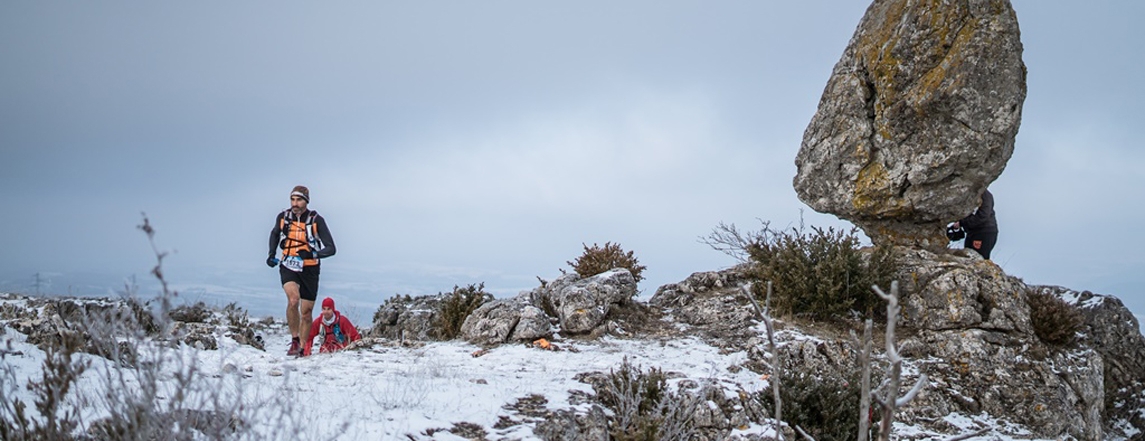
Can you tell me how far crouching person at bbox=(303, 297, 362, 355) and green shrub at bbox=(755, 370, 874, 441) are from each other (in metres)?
5.83

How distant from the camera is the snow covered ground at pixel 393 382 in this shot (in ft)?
15.8

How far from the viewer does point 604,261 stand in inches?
→ 511

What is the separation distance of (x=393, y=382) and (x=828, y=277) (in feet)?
22.4

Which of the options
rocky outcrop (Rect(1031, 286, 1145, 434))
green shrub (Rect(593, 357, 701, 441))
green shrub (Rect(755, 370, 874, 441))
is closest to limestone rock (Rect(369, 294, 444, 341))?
green shrub (Rect(593, 357, 701, 441))

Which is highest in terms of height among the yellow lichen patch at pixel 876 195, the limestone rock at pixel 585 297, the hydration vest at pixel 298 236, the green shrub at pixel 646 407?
the yellow lichen patch at pixel 876 195

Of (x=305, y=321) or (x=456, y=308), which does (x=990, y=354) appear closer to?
(x=456, y=308)

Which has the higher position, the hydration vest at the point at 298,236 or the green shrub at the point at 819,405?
the hydration vest at the point at 298,236

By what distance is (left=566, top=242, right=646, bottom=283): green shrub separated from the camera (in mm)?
12828

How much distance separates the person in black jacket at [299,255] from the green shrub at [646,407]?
462 centimetres

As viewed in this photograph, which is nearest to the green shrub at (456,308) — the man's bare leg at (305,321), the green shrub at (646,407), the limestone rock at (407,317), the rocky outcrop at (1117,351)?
the limestone rock at (407,317)

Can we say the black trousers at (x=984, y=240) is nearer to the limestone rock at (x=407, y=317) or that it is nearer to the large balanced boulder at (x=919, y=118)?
the large balanced boulder at (x=919, y=118)

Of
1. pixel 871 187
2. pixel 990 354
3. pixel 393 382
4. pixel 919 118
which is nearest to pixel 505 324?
pixel 393 382

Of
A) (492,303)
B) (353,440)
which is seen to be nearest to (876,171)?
(492,303)

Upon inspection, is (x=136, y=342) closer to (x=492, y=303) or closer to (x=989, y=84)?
(x=492, y=303)
